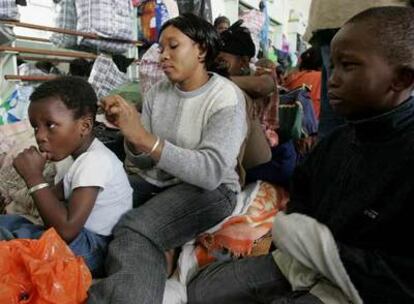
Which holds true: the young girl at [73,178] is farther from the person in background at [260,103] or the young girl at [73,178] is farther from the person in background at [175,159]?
the person in background at [260,103]

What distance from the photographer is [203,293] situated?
1045 millimetres

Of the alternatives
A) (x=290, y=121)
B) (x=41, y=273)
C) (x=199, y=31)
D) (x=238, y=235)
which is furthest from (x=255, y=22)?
(x=41, y=273)

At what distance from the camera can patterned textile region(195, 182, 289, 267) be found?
125 centimetres

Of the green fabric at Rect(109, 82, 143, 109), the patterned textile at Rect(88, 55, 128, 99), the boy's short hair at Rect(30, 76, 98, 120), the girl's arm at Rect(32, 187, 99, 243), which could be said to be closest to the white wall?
the patterned textile at Rect(88, 55, 128, 99)

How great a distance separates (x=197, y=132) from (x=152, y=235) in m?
0.37

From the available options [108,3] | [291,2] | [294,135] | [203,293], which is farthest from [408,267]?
[291,2]

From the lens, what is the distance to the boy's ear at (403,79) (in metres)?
0.76

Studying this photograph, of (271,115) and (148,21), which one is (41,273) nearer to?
(271,115)

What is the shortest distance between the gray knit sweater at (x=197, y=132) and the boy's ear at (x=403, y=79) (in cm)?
51

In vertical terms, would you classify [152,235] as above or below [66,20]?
below

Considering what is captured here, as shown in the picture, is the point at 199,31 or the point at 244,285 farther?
the point at 199,31

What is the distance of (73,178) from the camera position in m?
1.04

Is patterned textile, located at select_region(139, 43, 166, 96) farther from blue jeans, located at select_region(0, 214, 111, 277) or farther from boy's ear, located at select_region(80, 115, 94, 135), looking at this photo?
blue jeans, located at select_region(0, 214, 111, 277)

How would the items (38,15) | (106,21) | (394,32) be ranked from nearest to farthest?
(394,32), (106,21), (38,15)
